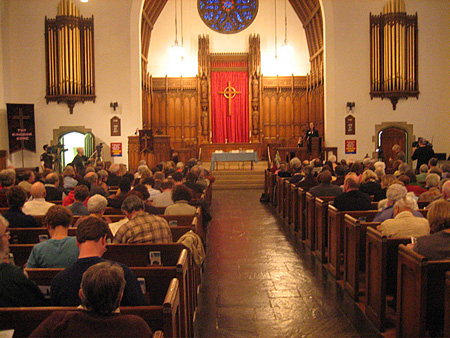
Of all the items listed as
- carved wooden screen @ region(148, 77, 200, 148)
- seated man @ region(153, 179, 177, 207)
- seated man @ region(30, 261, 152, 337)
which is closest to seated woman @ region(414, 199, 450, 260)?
seated man @ region(30, 261, 152, 337)

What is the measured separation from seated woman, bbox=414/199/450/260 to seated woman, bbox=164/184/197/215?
2758 mm

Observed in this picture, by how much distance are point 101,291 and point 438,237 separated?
2.39 metres

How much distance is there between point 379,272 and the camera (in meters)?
3.75

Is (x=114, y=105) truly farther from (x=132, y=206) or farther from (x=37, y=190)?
(x=132, y=206)

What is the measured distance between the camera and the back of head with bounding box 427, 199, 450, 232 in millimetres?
3143

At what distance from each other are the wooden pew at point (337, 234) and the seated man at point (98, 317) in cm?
351

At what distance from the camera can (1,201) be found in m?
6.23

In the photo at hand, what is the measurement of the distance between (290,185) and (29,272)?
5710mm

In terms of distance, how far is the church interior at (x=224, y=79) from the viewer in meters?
15.0

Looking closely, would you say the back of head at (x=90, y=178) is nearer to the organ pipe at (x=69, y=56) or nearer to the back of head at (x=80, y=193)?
the back of head at (x=80, y=193)

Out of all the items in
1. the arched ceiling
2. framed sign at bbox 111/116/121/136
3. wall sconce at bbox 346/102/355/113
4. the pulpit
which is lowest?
the pulpit

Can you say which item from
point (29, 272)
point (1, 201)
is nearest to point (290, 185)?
point (1, 201)

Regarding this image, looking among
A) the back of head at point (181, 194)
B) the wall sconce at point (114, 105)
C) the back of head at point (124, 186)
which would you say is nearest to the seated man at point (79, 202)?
the back of head at point (124, 186)

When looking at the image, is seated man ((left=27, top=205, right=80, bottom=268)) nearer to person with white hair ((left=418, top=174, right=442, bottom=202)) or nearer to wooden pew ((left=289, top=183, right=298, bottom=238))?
person with white hair ((left=418, top=174, right=442, bottom=202))
